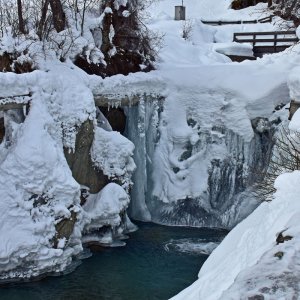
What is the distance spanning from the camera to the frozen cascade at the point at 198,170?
15.0m

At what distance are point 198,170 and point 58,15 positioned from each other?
601 cm

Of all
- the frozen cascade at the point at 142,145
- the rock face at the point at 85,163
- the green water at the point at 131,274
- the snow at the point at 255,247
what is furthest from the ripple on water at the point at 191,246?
the snow at the point at 255,247

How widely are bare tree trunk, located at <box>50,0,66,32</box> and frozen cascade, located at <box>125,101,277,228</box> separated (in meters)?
3.01

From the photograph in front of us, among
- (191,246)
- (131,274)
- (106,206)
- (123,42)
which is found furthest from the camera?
(123,42)

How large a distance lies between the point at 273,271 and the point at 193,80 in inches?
504

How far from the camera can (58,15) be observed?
1531 cm

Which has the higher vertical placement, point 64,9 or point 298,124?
point 64,9

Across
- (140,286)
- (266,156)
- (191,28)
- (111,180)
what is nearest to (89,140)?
(111,180)

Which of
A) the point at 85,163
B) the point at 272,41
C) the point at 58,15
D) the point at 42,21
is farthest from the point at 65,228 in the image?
the point at 272,41

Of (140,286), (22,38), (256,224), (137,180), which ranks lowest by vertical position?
(140,286)

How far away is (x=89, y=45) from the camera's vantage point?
15117 millimetres

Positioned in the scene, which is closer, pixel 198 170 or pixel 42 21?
pixel 42 21

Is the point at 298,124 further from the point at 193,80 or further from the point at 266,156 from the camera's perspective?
the point at 193,80

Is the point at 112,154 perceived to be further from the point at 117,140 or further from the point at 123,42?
the point at 123,42
